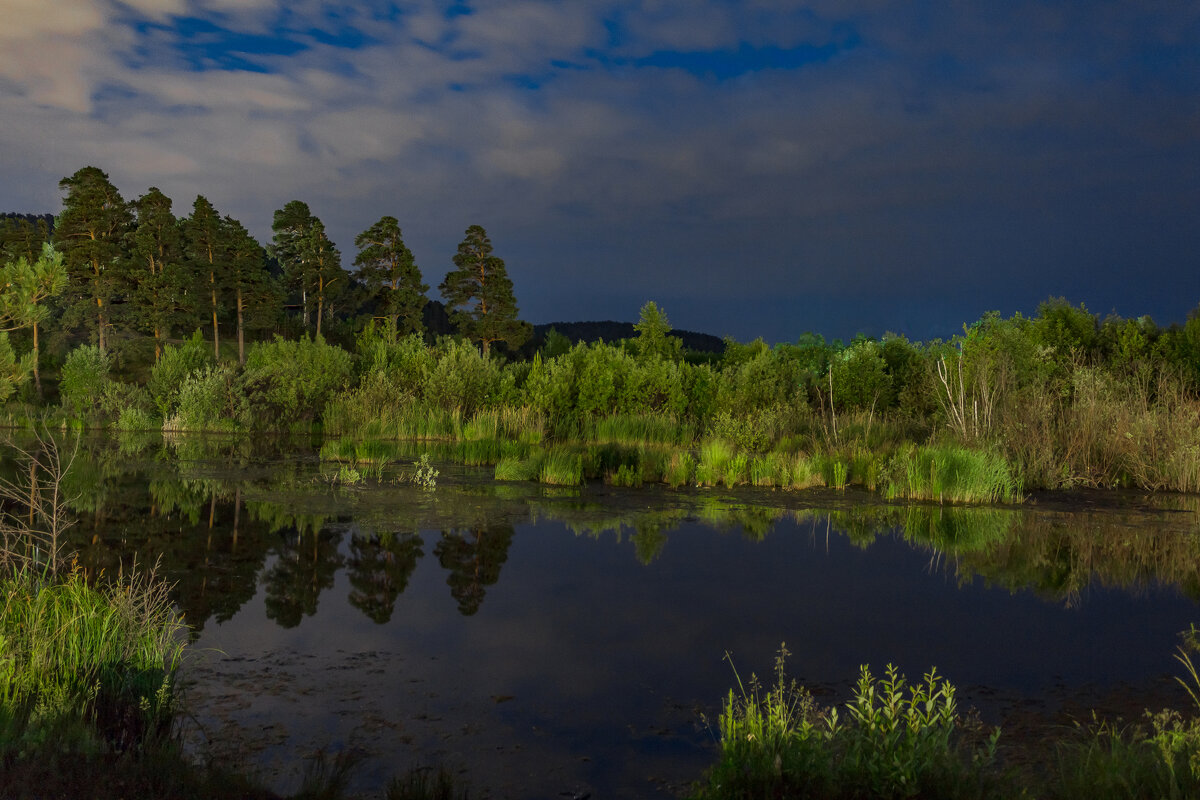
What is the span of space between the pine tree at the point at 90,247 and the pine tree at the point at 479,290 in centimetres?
1958

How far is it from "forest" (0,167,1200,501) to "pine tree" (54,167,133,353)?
12 cm

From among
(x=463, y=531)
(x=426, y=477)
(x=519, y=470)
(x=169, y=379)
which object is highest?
(x=169, y=379)

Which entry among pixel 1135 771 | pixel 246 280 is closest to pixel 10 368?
pixel 1135 771

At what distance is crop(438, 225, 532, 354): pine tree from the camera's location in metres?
54.0

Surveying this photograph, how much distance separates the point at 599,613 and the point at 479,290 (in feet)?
159

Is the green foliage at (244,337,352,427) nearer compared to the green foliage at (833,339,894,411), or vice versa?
the green foliage at (833,339,894,411)

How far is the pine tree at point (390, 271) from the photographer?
52.2 metres

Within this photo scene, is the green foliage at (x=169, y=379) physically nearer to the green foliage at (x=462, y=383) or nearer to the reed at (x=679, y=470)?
the green foliage at (x=462, y=383)

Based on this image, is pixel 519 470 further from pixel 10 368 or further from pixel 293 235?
pixel 293 235

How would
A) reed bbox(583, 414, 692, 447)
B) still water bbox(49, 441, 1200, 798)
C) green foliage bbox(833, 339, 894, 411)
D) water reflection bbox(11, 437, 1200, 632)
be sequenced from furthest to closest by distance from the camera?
green foliage bbox(833, 339, 894, 411) < reed bbox(583, 414, 692, 447) < water reflection bbox(11, 437, 1200, 632) < still water bbox(49, 441, 1200, 798)

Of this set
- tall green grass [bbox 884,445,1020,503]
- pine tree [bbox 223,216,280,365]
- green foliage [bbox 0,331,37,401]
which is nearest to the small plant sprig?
green foliage [bbox 0,331,37,401]

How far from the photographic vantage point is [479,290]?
54312 mm

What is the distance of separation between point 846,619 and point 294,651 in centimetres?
495

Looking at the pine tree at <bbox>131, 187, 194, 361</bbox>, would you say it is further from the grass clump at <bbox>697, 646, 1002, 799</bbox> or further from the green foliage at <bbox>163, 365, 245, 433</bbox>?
the grass clump at <bbox>697, 646, 1002, 799</bbox>
